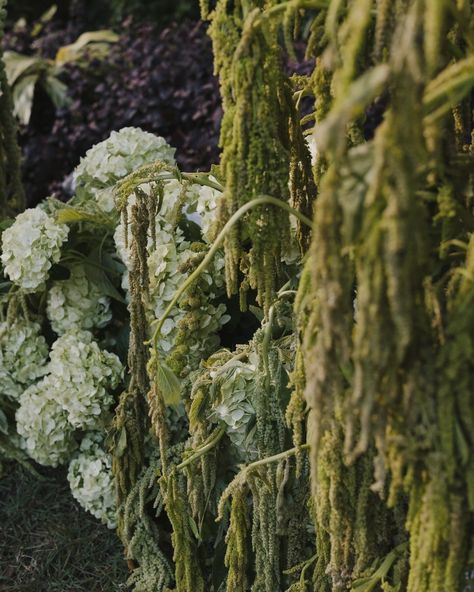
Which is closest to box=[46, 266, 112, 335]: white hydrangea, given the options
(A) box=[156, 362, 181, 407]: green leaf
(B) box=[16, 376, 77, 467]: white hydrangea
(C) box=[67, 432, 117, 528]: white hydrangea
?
(B) box=[16, 376, 77, 467]: white hydrangea

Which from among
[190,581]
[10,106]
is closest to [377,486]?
[190,581]

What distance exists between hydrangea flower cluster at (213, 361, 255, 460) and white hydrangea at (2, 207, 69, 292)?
0.63 m

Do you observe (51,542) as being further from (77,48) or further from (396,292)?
(77,48)

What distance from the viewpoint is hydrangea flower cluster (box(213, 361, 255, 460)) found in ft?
5.25

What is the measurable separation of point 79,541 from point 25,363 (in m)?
0.52

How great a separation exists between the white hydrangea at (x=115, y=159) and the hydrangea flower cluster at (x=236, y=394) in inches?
28.5

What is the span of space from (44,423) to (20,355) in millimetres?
203

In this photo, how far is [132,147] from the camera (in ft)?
7.14

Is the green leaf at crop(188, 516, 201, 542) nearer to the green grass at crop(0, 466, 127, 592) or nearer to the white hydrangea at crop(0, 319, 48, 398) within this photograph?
the green grass at crop(0, 466, 127, 592)

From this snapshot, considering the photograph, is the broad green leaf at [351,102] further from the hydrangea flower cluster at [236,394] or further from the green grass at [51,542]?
the green grass at [51,542]

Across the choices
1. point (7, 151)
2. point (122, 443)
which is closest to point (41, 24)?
point (7, 151)

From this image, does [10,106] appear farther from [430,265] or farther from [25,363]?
[430,265]

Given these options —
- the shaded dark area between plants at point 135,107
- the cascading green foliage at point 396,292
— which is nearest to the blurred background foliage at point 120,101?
the shaded dark area between plants at point 135,107

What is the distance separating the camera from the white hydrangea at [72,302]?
7.05ft
